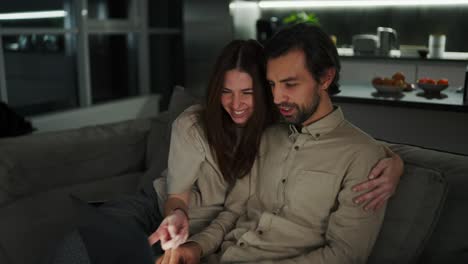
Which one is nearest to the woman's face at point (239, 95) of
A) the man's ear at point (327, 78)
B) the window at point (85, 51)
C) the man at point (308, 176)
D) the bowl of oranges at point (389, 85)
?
the man at point (308, 176)

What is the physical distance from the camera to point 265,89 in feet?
4.86

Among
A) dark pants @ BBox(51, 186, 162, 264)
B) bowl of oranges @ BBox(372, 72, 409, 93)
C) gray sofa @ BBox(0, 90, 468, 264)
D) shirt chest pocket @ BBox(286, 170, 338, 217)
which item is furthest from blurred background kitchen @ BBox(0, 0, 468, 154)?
dark pants @ BBox(51, 186, 162, 264)

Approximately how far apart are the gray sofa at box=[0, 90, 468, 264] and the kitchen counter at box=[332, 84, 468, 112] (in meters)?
0.90

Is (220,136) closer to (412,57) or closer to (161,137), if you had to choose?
(161,137)

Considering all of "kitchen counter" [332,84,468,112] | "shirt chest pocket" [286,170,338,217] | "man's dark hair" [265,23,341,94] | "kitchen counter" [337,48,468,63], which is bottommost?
"shirt chest pocket" [286,170,338,217]

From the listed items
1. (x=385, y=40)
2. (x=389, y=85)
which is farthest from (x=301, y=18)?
(x=389, y=85)

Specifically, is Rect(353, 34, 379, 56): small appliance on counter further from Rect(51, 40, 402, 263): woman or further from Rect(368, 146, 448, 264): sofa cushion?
Rect(368, 146, 448, 264): sofa cushion

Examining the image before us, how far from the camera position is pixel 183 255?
1328 mm

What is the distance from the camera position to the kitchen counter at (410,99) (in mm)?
2270

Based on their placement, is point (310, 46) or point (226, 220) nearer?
point (310, 46)

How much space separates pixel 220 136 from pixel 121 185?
2.39ft

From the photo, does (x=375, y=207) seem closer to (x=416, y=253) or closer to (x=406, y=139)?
(x=416, y=253)

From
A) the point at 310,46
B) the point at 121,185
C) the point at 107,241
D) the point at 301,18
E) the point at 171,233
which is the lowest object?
the point at 121,185

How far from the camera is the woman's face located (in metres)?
1.46
